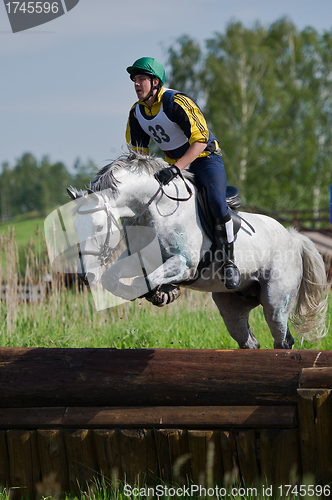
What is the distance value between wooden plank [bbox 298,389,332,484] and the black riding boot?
35.4 inches

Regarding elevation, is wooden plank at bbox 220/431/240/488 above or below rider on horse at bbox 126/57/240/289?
below

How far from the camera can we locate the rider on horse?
9.70 feet

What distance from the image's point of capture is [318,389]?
2.42m

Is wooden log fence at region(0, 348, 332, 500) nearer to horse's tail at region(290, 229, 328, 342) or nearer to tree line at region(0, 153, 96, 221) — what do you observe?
horse's tail at region(290, 229, 328, 342)

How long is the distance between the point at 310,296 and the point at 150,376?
1980 mm

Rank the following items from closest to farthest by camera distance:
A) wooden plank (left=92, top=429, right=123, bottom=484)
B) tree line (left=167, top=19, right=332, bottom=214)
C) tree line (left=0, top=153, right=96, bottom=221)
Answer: wooden plank (left=92, top=429, right=123, bottom=484), tree line (left=167, top=19, right=332, bottom=214), tree line (left=0, top=153, right=96, bottom=221)

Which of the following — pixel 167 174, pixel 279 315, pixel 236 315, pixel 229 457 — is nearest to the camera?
pixel 229 457

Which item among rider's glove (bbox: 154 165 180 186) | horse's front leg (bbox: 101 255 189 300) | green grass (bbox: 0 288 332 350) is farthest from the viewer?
green grass (bbox: 0 288 332 350)

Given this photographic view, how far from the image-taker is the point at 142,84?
2949 millimetres

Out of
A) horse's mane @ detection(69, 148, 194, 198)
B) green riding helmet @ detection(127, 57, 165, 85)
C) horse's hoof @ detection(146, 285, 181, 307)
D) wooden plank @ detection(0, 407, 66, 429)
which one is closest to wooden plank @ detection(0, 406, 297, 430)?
wooden plank @ detection(0, 407, 66, 429)

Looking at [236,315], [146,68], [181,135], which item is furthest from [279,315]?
[146,68]

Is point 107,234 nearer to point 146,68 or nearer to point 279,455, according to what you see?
point 146,68

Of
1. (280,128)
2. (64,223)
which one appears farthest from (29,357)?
(280,128)

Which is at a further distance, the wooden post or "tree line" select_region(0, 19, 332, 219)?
"tree line" select_region(0, 19, 332, 219)
